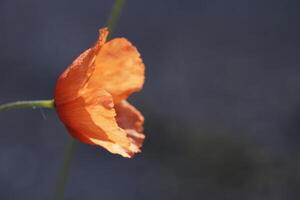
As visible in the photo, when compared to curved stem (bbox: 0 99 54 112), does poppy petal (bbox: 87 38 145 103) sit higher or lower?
higher

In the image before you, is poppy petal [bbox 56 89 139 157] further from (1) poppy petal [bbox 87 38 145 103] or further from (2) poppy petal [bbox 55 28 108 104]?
(1) poppy petal [bbox 87 38 145 103]

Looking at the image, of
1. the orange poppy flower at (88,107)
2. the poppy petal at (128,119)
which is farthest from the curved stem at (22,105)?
the poppy petal at (128,119)

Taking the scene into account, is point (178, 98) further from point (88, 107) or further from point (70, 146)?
point (88, 107)

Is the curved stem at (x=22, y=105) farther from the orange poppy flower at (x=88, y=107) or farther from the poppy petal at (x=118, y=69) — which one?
the poppy petal at (x=118, y=69)

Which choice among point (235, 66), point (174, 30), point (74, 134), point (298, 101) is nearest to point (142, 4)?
point (174, 30)

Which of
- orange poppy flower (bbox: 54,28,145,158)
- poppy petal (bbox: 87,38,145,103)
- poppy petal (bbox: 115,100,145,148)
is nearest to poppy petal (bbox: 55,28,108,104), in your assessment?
orange poppy flower (bbox: 54,28,145,158)

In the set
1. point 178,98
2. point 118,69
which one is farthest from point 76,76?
point 178,98
